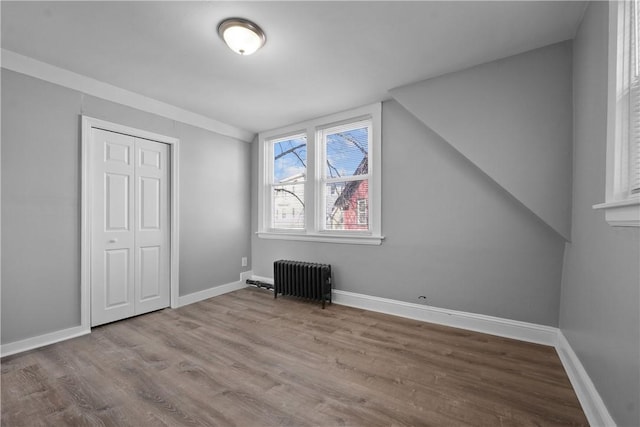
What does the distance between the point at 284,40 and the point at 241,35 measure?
346 mm

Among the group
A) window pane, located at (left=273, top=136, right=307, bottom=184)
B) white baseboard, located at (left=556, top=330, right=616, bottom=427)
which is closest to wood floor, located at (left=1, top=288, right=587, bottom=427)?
white baseboard, located at (left=556, top=330, right=616, bottom=427)

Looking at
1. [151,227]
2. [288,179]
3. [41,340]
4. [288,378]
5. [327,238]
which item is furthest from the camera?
[288,179]

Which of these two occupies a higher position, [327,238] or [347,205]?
[347,205]

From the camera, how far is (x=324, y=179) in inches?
154

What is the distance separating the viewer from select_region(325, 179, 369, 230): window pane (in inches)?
141

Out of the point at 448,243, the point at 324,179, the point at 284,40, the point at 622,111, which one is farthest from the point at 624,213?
the point at 324,179

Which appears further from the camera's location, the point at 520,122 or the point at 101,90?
the point at 101,90

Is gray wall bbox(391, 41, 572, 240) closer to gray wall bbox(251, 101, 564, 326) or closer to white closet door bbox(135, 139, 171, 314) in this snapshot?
gray wall bbox(251, 101, 564, 326)

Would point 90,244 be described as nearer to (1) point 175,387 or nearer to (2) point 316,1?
(1) point 175,387

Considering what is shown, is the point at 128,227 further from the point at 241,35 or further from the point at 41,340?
the point at 241,35

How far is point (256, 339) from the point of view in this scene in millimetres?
2633

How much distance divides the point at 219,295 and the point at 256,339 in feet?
5.66

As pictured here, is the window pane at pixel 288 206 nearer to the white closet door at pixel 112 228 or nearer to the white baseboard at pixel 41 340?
the white closet door at pixel 112 228

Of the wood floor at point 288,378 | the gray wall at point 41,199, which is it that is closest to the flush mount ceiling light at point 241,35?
the gray wall at point 41,199
